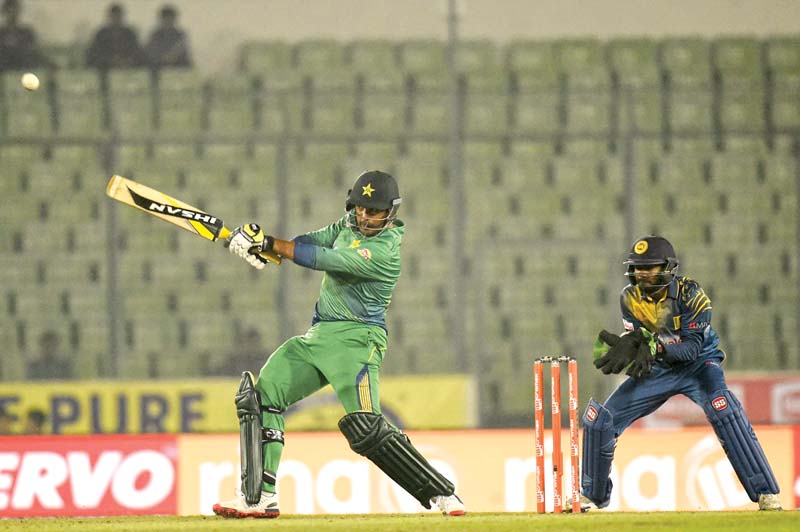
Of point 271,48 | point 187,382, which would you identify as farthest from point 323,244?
point 271,48

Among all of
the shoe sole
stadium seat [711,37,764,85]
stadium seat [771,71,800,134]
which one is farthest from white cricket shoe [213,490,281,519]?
stadium seat [711,37,764,85]

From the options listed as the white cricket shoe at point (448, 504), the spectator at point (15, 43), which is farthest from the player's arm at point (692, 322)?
the spectator at point (15, 43)

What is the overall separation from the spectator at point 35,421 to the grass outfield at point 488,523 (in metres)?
5.85

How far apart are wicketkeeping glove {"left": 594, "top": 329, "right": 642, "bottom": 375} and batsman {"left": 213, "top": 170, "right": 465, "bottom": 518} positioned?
1055 mm

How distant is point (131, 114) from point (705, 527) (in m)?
9.92

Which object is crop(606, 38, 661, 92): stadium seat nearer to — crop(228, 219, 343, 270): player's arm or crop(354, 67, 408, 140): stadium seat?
crop(354, 67, 408, 140): stadium seat

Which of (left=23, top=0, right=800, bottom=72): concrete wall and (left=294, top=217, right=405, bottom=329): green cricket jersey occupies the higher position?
Answer: (left=23, top=0, right=800, bottom=72): concrete wall

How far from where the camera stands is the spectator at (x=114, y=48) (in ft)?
48.9

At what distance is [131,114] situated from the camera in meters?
14.7

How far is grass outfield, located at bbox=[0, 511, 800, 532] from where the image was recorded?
6047 mm

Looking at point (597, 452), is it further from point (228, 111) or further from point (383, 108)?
point (228, 111)

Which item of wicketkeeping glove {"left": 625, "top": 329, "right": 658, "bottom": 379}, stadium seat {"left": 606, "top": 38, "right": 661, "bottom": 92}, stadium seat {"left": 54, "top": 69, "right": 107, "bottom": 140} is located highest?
stadium seat {"left": 606, "top": 38, "right": 661, "bottom": 92}

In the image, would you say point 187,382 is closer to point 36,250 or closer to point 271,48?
point 36,250

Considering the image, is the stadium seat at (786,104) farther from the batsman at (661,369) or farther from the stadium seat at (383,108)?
the batsman at (661,369)
